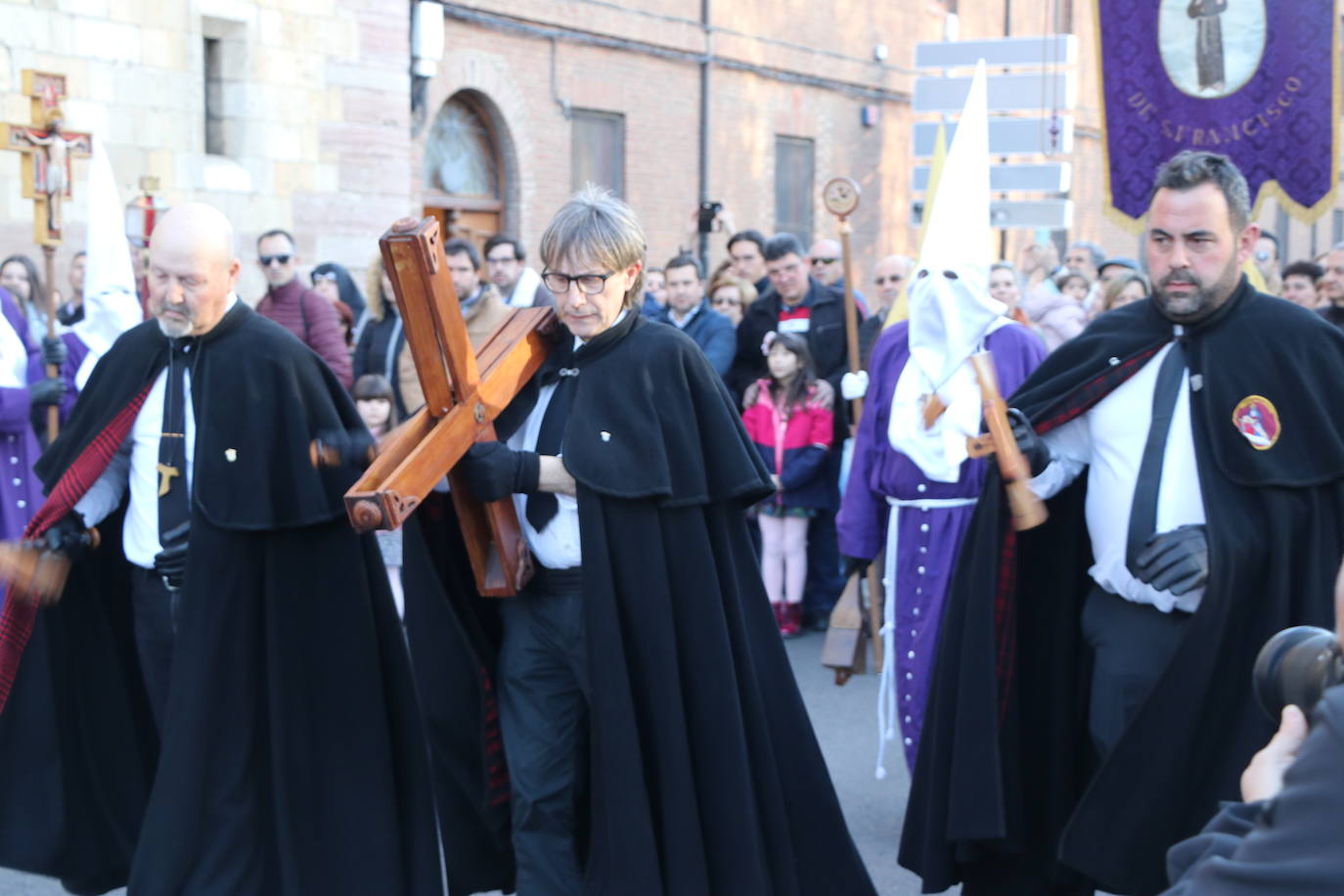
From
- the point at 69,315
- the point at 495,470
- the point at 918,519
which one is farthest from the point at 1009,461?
the point at 69,315

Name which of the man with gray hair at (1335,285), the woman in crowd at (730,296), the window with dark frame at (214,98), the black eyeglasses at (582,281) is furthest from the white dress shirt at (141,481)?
the window with dark frame at (214,98)

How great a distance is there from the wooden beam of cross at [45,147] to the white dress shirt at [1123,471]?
5.35 m

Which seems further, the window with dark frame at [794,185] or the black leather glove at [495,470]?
the window with dark frame at [794,185]

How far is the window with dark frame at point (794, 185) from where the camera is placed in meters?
22.2

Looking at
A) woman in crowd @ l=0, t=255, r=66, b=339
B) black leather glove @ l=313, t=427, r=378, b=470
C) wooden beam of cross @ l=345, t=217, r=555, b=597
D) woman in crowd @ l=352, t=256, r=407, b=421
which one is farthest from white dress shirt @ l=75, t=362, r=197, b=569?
woman in crowd @ l=0, t=255, r=66, b=339

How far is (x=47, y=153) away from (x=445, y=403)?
5073 mm

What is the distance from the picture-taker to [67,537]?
4.76m

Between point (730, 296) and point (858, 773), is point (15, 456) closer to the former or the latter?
point (858, 773)

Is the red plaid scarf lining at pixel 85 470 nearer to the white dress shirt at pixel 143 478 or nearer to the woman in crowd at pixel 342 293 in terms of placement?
the white dress shirt at pixel 143 478

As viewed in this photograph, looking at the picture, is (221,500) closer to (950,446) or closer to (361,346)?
(950,446)

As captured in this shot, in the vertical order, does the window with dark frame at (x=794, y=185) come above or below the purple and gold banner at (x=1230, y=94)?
above

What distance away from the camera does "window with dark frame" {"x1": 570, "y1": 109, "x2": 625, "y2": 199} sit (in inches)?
731

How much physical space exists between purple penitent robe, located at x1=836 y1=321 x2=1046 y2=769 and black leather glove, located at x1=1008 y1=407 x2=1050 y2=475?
55.5 inches

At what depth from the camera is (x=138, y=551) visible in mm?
4793
